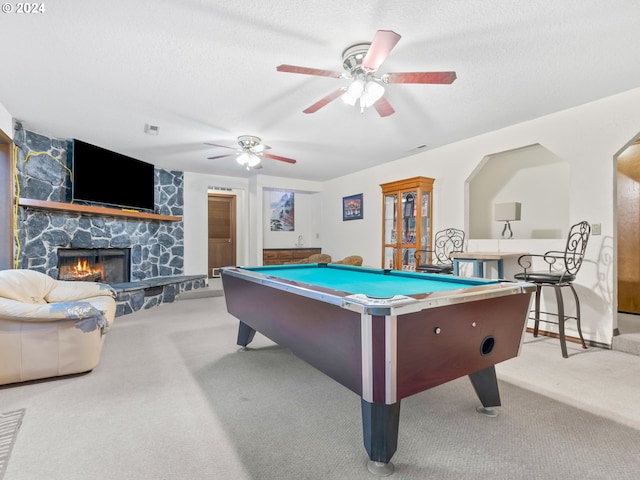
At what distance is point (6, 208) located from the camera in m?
3.52

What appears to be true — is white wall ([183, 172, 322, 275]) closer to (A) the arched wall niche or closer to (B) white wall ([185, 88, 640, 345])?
(B) white wall ([185, 88, 640, 345])

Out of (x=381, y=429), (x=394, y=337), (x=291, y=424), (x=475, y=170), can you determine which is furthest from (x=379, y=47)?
(x=475, y=170)

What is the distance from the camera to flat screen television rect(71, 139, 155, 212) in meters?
4.35

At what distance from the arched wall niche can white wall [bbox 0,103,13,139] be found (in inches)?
208

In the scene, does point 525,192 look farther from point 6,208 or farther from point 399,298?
point 6,208

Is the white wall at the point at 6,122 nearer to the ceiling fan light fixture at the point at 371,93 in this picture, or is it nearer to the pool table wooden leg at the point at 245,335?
the pool table wooden leg at the point at 245,335

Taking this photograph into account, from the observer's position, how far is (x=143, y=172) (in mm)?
5379

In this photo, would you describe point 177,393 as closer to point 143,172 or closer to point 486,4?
point 486,4

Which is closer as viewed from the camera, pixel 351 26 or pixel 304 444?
pixel 304 444

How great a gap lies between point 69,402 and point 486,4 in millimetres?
3431

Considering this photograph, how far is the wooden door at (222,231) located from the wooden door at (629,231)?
6741 mm

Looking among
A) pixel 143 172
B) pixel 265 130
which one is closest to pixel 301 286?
pixel 265 130

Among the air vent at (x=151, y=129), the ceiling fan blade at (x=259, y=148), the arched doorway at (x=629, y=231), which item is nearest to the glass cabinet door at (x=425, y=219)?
the arched doorway at (x=629, y=231)

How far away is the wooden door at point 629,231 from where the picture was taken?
380 cm
